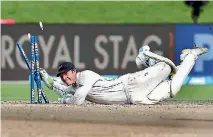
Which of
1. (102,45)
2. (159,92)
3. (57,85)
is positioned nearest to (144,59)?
(159,92)

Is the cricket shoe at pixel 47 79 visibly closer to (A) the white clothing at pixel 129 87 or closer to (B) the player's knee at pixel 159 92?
(A) the white clothing at pixel 129 87

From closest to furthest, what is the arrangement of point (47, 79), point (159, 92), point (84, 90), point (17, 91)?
point (84, 90) → point (159, 92) → point (47, 79) → point (17, 91)

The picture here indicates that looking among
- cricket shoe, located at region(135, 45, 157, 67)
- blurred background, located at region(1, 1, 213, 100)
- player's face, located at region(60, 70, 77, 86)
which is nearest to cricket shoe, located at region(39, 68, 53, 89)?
player's face, located at region(60, 70, 77, 86)

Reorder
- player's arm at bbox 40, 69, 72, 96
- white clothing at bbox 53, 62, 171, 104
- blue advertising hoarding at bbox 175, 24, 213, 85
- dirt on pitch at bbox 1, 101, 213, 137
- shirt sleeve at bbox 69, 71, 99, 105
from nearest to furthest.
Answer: dirt on pitch at bbox 1, 101, 213, 137
shirt sleeve at bbox 69, 71, 99, 105
white clothing at bbox 53, 62, 171, 104
player's arm at bbox 40, 69, 72, 96
blue advertising hoarding at bbox 175, 24, 213, 85

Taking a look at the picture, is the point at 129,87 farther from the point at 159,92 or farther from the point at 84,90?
the point at 84,90

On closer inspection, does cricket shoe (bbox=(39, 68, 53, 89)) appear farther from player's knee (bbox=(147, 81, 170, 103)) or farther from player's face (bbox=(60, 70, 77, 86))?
player's knee (bbox=(147, 81, 170, 103))

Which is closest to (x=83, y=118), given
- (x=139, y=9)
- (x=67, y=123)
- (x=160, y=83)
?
(x=67, y=123)
